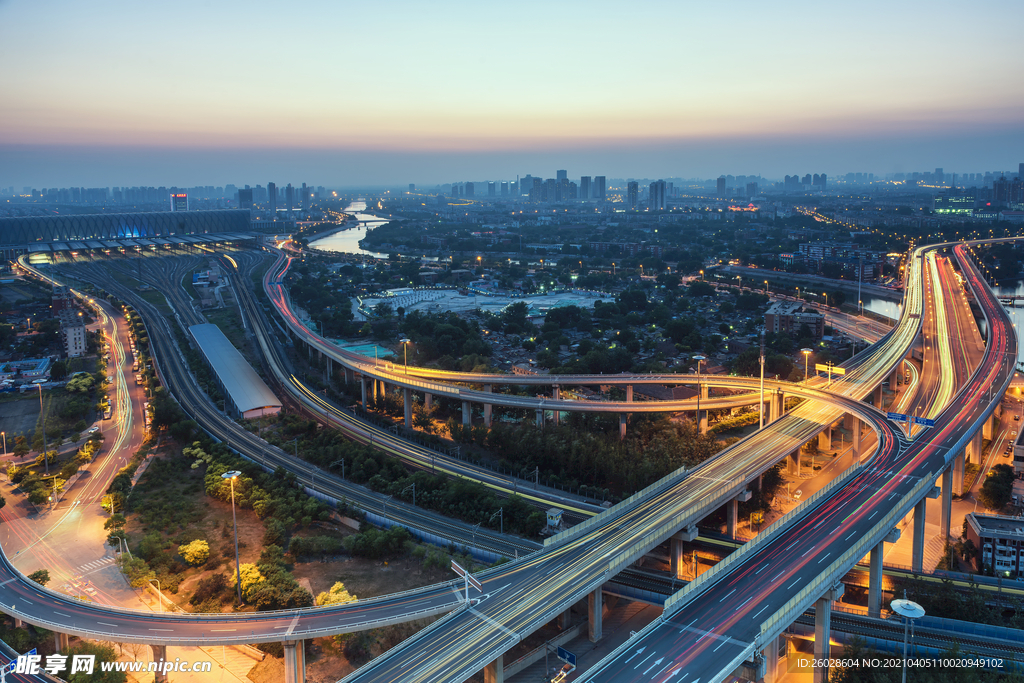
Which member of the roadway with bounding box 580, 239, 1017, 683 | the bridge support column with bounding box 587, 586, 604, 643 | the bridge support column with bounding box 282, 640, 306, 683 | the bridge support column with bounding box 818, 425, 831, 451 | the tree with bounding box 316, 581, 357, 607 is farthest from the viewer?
the bridge support column with bounding box 818, 425, 831, 451

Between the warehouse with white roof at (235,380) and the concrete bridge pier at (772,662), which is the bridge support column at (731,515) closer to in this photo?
the concrete bridge pier at (772,662)

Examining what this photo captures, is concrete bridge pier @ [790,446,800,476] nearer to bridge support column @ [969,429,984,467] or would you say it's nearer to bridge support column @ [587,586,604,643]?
bridge support column @ [969,429,984,467]

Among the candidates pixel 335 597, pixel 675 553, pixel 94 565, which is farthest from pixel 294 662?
pixel 675 553

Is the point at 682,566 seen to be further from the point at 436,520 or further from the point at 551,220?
the point at 551,220

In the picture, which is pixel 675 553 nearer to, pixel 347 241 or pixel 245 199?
pixel 347 241

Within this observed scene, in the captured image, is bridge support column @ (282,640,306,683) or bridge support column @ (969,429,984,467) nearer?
bridge support column @ (282,640,306,683)

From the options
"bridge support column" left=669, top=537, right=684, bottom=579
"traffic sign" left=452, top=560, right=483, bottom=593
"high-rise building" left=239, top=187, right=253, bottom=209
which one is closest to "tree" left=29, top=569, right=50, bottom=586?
"traffic sign" left=452, top=560, right=483, bottom=593

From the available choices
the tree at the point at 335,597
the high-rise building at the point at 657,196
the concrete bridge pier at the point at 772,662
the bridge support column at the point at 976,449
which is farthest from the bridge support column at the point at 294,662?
the high-rise building at the point at 657,196
